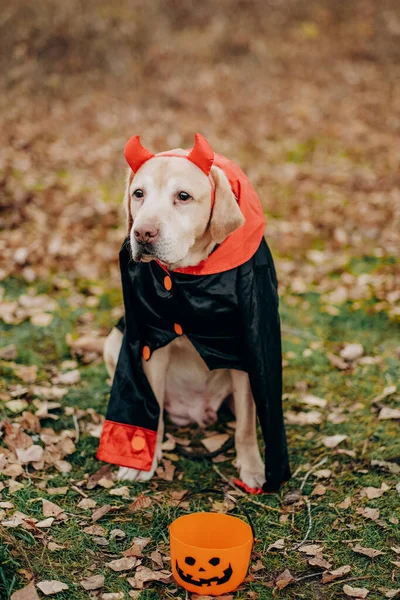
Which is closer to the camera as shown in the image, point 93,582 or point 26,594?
point 26,594

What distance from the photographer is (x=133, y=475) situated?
3.52m

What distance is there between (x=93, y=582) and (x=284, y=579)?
785mm

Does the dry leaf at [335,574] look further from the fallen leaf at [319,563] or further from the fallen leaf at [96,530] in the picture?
the fallen leaf at [96,530]

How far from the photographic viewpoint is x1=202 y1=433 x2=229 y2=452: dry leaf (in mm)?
3799

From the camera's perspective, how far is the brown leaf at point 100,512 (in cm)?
313

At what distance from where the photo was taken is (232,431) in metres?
3.99

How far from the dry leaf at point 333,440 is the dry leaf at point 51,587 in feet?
5.64

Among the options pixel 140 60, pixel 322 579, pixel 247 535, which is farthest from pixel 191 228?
pixel 140 60

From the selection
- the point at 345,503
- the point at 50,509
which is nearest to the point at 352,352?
the point at 345,503

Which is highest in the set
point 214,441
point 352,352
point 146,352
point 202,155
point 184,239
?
point 202,155

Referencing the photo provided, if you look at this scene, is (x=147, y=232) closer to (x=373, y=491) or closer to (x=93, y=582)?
(x=93, y=582)

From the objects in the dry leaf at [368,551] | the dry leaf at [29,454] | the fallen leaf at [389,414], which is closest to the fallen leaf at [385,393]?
the fallen leaf at [389,414]

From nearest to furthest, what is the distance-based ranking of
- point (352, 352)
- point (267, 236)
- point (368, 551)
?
point (368, 551), point (352, 352), point (267, 236)

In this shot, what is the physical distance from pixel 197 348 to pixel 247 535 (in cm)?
99
